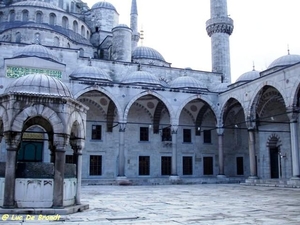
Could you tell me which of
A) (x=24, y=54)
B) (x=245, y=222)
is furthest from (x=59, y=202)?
(x=24, y=54)

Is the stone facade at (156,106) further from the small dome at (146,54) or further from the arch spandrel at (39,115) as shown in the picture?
the arch spandrel at (39,115)

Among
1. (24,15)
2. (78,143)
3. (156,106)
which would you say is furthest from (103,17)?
(78,143)

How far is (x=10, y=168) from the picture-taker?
6426 mm

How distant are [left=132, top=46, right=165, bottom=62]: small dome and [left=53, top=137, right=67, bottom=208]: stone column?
822 inches

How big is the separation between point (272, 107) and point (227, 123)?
14.2ft

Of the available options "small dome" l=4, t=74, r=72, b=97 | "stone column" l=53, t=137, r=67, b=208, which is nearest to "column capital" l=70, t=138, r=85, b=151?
"stone column" l=53, t=137, r=67, b=208

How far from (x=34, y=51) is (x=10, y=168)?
46.3ft

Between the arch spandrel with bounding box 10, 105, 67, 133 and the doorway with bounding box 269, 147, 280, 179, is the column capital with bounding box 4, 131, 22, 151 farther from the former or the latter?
the doorway with bounding box 269, 147, 280, 179

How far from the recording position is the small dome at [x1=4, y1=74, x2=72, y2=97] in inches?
270

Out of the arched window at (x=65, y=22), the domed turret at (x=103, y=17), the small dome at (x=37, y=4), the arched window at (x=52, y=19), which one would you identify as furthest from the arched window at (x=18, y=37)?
the domed turret at (x=103, y=17)

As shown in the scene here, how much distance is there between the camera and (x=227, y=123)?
78.4 feet

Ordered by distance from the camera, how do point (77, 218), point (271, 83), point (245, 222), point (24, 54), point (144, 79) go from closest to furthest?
point (245, 222)
point (77, 218)
point (271, 83)
point (24, 54)
point (144, 79)

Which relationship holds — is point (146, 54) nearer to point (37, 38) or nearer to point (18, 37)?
point (37, 38)

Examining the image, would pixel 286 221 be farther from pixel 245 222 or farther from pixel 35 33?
pixel 35 33
